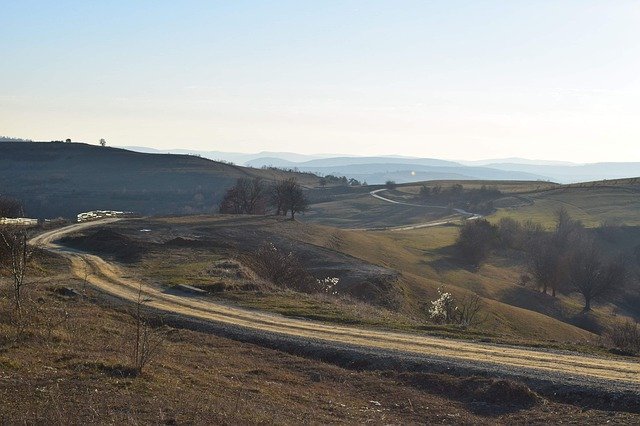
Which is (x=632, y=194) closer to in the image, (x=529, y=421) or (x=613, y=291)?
(x=613, y=291)

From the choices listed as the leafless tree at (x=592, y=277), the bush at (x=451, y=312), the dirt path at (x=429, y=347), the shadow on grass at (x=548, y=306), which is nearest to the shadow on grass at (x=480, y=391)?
the dirt path at (x=429, y=347)

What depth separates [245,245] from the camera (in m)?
67.2

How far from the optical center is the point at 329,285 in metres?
53.9

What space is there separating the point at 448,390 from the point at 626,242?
115034 mm

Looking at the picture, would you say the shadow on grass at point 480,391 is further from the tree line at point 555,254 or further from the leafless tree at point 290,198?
the leafless tree at point 290,198

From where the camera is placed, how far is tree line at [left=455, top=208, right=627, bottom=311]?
86.1 meters

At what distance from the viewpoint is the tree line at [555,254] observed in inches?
3391

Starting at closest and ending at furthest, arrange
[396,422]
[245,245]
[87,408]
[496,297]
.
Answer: [87,408]
[396,422]
[245,245]
[496,297]

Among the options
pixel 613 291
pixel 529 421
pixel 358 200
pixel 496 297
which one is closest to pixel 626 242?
pixel 613 291

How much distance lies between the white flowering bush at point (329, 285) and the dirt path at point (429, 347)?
1674 centimetres

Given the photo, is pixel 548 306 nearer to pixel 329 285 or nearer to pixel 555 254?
pixel 555 254

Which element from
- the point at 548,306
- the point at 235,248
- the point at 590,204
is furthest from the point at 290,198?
the point at 590,204

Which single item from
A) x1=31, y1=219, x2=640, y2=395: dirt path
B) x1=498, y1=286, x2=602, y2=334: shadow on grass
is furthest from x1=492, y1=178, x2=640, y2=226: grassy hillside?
x1=31, y1=219, x2=640, y2=395: dirt path

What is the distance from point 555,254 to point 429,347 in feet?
243
